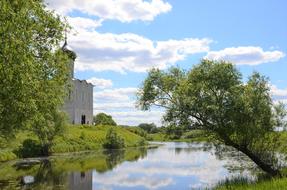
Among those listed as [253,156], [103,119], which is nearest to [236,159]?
[253,156]

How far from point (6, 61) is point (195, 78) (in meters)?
13.0

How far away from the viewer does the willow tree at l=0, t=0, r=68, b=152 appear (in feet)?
50.3

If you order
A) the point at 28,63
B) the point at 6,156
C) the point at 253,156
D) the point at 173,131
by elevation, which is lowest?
the point at 6,156

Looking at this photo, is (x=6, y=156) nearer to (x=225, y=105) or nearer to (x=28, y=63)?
(x=225, y=105)

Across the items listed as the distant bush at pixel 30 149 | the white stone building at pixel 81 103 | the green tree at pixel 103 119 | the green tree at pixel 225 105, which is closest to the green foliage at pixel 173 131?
the green tree at pixel 225 105

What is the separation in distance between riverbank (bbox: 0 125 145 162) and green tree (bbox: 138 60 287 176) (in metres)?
21.0

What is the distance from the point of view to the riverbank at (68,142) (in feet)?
189

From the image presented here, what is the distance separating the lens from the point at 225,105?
84.1ft

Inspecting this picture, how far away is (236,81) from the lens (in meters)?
25.7

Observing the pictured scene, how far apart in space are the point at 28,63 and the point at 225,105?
13.1 meters

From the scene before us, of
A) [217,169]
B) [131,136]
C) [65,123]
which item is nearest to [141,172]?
[217,169]

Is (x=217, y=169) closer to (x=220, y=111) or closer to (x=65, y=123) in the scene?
(x=220, y=111)

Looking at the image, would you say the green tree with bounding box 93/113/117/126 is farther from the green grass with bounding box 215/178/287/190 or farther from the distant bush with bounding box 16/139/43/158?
the green grass with bounding box 215/178/287/190

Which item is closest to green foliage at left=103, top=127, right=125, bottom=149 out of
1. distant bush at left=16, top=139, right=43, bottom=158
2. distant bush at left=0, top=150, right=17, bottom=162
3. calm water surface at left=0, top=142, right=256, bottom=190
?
distant bush at left=16, top=139, right=43, bottom=158
